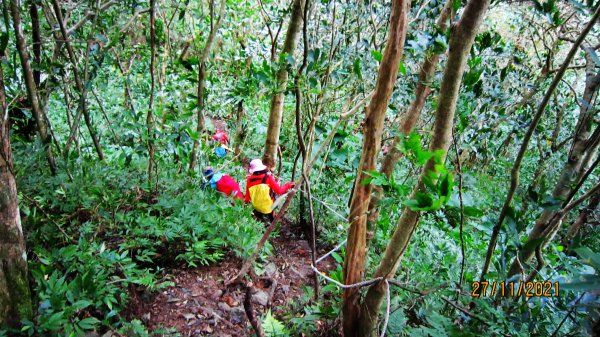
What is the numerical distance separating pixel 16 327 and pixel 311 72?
2694 millimetres

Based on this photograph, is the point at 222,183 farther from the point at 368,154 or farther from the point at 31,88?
the point at 368,154

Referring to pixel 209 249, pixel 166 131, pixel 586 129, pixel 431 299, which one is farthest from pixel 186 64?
pixel 586 129

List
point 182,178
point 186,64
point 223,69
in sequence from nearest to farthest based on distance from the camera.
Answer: point 186,64
point 182,178
point 223,69

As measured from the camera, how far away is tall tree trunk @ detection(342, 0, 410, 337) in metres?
1.97

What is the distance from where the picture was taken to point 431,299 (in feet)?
10.5

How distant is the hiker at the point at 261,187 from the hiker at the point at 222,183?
0.73ft

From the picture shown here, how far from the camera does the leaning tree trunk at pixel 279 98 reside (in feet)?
13.0

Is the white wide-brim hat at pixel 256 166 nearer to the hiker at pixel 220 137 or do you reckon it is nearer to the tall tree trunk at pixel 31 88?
the hiker at pixel 220 137

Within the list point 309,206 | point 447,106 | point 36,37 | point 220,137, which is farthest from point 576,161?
point 220,137

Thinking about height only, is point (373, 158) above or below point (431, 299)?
above

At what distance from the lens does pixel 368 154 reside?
2.20 m

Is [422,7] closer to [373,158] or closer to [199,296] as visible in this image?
[373,158]

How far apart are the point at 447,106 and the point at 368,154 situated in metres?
0.56

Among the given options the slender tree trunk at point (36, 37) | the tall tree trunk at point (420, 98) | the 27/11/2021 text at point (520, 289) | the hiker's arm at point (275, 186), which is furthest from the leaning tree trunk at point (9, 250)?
the hiker's arm at point (275, 186)
